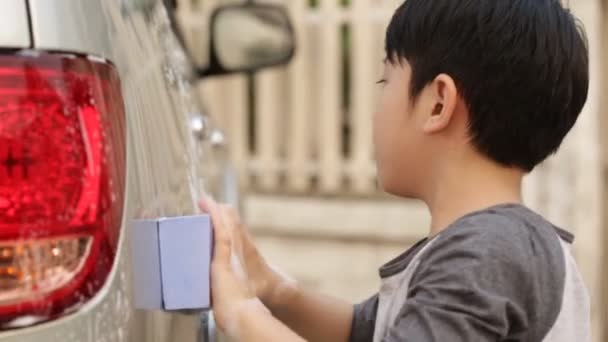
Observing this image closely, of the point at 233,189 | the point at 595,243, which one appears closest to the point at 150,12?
the point at 233,189

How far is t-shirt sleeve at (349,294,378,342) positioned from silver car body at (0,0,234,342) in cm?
35

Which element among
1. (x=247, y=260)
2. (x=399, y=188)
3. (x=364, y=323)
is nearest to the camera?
(x=399, y=188)

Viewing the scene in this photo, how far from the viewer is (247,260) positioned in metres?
2.20

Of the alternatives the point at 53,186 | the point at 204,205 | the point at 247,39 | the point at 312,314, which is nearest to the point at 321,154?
the point at 247,39

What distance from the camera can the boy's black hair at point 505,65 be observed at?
1.89m

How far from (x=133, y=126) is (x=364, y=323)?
0.74 m

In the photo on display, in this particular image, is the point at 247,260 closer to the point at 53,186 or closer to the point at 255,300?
the point at 255,300

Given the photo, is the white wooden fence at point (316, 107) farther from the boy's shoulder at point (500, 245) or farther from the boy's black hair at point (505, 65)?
the boy's shoulder at point (500, 245)

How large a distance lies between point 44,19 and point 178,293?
1.67 ft

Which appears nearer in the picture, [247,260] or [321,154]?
[247,260]

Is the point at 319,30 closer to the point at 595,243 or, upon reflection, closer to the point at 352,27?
the point at 352,27

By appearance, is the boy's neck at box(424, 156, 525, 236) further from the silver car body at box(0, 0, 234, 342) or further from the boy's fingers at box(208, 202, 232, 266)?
the silver car body at box(0, 0, 234, 342)

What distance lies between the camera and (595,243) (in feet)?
21.3

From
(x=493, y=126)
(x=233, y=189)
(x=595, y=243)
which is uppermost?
(x=493, y=126)
